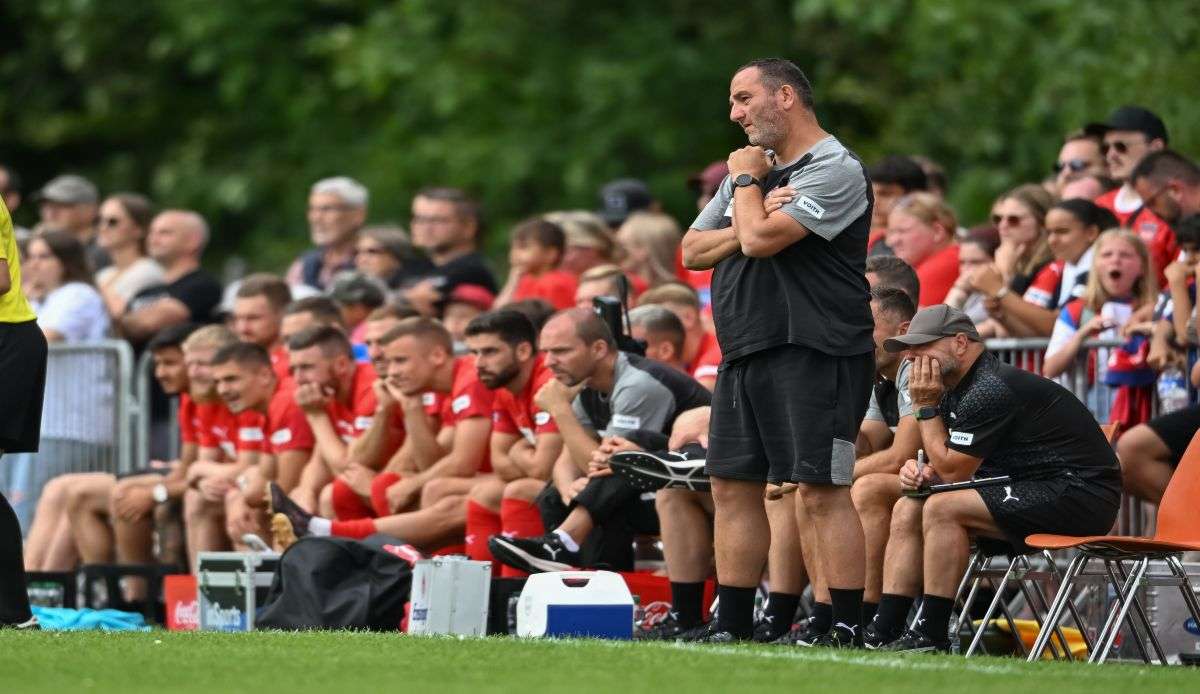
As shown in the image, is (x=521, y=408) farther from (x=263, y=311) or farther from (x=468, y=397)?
(x=263, y=311)

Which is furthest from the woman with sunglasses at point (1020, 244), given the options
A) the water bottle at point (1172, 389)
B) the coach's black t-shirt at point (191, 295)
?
the coach's black t-shirt at point (191, 295)

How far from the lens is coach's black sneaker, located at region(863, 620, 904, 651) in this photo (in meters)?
9.38

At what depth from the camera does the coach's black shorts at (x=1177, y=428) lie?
34.9 ft

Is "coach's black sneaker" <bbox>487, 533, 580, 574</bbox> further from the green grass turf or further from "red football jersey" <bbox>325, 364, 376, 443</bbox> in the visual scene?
"red football jersey" <bbox>325, 364, 376, 443</bbox>

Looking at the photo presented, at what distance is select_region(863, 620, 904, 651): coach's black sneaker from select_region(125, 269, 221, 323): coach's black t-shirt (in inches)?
289

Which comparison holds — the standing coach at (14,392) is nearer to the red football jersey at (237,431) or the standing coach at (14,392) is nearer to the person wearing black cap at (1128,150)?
the red football jersey at (237,431)

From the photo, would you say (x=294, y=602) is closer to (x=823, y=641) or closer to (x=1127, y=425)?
(x=823, y=641)

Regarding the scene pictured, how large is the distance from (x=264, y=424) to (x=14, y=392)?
12.3 feet

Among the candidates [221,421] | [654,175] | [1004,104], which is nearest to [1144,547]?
[221,421]

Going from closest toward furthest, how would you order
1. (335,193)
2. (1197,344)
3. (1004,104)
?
(1197,344) < (335,193) < (1004,104)

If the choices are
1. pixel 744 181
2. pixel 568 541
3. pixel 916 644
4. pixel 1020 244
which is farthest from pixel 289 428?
pixel 916 644

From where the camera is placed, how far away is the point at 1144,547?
352 inches

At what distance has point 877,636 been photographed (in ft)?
31.0

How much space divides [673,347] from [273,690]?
5186 mm
